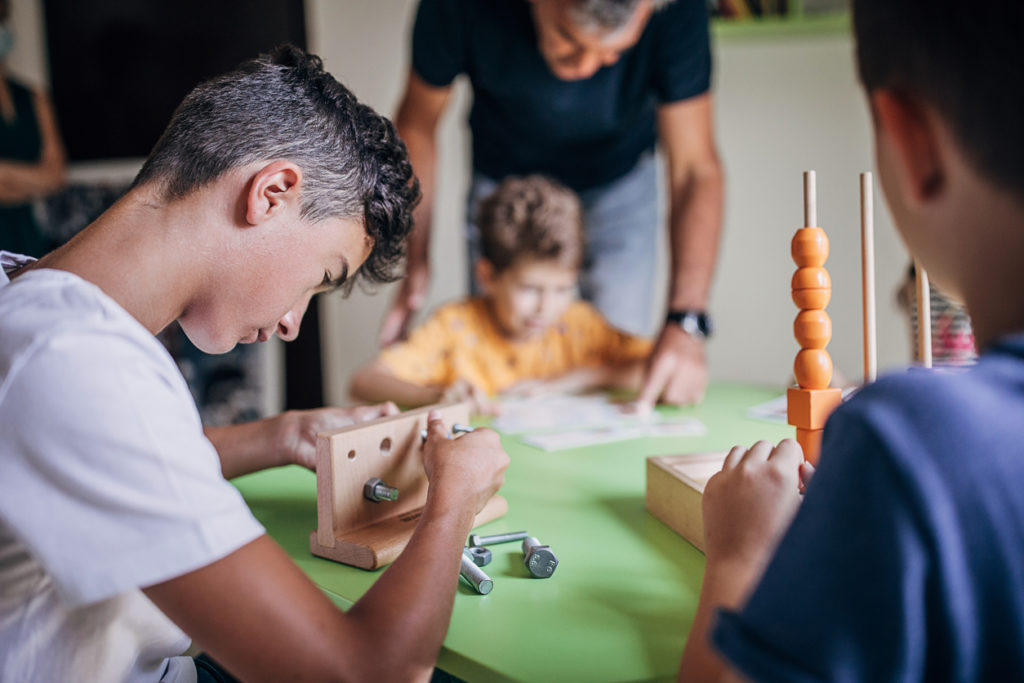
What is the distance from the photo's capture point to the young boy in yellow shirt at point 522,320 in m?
1.89

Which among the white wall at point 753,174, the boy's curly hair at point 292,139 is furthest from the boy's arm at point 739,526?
the white wall at point 753,174

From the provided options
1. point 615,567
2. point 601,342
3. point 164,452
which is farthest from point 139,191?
point 601,342

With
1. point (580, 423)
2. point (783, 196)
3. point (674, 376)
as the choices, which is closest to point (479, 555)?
point (580, 423)

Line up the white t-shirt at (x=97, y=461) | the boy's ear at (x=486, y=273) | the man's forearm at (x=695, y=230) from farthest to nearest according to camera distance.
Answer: the boy's ear at (x=486, y=273), the man's forearm at (x=695, y=230), the white t-shirt at (x=97, y=461)

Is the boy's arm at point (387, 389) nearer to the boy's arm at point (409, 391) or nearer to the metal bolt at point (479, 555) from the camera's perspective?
the boy's arm at point (409, 391)

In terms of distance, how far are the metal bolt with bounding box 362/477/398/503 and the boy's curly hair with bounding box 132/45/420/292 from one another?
0.27m

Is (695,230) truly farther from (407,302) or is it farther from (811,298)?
(811,298)

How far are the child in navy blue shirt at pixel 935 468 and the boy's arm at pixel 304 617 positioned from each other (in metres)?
0.25

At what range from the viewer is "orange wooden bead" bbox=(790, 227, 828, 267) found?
0.79m

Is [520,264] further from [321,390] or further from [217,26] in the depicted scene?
[217,26]

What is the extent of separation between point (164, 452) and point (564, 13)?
1.49 meters

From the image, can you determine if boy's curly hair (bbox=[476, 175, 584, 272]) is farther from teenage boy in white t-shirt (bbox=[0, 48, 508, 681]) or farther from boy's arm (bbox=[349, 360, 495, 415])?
teenage boy in white t-shirt (bbox=[0, 48, 508, 681])

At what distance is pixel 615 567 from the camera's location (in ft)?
2.40

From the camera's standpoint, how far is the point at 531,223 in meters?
1.93
